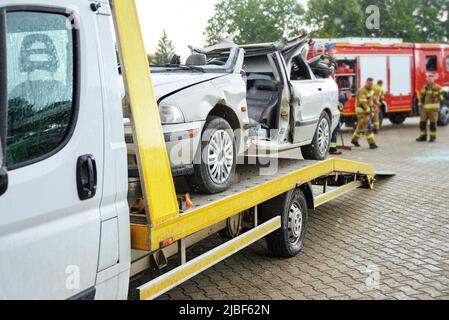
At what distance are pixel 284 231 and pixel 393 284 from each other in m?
1.06

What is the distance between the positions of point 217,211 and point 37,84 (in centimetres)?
169

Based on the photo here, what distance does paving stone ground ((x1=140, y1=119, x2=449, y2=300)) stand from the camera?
4379 millimetres

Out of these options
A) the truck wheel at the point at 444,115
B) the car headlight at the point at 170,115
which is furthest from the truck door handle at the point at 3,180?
the truck wheel at the point at 444,115

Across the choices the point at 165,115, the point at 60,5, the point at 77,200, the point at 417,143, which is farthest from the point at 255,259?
the point at 417,143

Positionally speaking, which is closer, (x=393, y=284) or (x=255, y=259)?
(x=393, y=284)

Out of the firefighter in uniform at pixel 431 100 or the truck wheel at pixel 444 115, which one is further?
the truck wheel at pixel 444 115

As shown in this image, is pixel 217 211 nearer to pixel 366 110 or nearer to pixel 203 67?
pixel 203 67

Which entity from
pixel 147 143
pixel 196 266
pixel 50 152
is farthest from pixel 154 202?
pixel 50 152

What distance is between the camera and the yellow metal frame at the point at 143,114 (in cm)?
294

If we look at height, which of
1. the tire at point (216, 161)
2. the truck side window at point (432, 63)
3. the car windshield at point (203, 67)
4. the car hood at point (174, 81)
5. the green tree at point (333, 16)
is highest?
the green tree at point (333, 16)

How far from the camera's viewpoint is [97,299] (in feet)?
8.70

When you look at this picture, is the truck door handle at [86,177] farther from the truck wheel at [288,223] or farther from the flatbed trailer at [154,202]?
the truck wheel at [288,223]

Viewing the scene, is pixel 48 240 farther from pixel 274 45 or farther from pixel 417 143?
pixel 417 143

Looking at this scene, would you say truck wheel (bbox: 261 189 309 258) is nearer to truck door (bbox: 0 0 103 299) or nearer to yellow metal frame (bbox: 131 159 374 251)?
yellow metal frame (bbox: 131 159 374 251)
